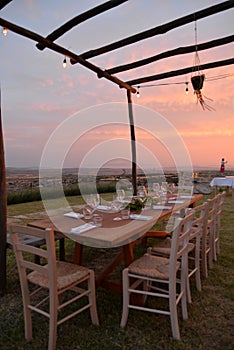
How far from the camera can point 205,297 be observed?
2.35m

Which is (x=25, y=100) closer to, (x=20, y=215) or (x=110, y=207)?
(x=20, y=215)

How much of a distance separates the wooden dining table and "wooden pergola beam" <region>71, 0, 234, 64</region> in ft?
6.85

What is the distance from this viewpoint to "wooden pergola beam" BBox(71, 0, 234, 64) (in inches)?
103

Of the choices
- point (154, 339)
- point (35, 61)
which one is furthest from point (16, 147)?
point (154, 339)

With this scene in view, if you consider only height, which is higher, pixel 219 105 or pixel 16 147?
pixel 219 105

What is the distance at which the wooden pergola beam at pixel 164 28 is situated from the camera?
2.62m

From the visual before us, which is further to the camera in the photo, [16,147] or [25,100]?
[16,147]

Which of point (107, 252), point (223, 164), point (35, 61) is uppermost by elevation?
point (35, 61)

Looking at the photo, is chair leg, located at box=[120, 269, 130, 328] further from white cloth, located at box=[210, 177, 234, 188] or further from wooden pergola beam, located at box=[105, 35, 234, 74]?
white cloth, located at box=[210, 177, 234, 188]

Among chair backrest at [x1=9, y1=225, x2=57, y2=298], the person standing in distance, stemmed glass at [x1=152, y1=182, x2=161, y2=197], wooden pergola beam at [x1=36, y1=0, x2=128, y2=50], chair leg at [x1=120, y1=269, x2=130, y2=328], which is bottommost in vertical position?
chair leg at [x1=120, y1=269, x2=130, y2=328]

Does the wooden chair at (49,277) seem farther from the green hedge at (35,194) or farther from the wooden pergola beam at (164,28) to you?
the green hedge at (35,194)

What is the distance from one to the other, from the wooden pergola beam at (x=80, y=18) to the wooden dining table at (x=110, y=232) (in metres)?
2.08

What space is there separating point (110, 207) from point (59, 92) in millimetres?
4153

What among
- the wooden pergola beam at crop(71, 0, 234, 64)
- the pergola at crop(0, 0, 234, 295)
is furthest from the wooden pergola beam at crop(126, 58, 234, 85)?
the wooden pergola beam at crop(71, 0, 234, 64)
